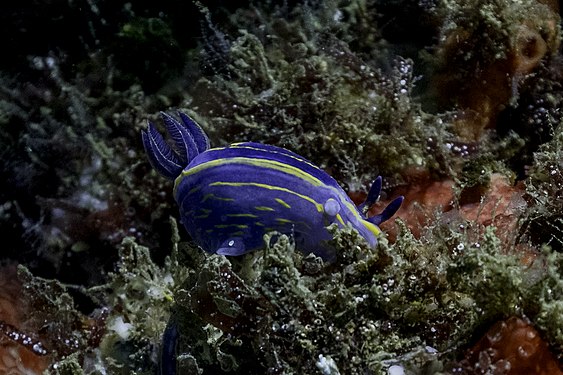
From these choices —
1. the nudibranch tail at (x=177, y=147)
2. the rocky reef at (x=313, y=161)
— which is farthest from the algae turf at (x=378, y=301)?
the nudibranch tail at (x=177, y=147)

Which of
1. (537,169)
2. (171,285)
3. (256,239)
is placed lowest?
(171,285)

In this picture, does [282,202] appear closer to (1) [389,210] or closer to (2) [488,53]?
(1) [389,210]

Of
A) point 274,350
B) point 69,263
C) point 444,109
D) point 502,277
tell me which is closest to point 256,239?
point 274,350

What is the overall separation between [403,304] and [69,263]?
2.86 m

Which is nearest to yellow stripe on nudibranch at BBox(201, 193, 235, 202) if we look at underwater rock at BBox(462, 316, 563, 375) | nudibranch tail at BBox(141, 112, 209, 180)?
nudibranch tail at BBox(141, 112, 209, 180)

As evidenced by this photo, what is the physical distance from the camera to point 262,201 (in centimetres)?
268

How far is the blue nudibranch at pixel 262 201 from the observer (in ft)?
8.63

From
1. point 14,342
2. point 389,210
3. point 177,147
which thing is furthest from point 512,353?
point 14,342

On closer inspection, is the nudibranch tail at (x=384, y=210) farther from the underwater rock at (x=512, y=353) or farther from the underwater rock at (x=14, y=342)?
the underwater rock at (x=14, y=342)

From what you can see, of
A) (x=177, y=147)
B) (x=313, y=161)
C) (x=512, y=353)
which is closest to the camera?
(x=512, y=353)

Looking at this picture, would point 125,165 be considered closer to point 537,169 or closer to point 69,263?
point 69,263

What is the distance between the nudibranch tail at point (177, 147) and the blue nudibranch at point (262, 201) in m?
0.09

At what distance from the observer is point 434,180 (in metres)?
3.32

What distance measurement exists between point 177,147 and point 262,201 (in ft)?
2.12
